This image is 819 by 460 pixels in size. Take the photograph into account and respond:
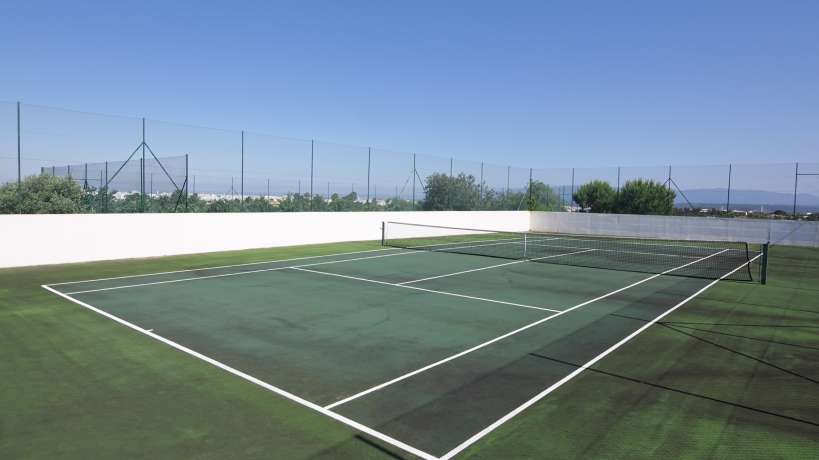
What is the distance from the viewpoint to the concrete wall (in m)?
27.6

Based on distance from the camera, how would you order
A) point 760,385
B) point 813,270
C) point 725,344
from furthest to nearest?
point 813,270 → point 725,344 → point 760,385

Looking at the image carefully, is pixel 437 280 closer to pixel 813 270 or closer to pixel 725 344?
pixel 725 344

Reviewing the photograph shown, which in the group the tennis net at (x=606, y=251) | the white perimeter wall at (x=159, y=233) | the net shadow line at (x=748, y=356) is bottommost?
the net shadow line at (x=748, y=356)

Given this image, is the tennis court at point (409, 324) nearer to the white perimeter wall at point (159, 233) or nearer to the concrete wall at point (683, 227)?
the white perimeter wall at point (159, 233)

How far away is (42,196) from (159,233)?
3798mm

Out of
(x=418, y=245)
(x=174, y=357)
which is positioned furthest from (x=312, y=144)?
(x=174, y=357)

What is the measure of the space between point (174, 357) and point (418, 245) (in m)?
17.4

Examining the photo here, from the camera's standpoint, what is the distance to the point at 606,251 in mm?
22938

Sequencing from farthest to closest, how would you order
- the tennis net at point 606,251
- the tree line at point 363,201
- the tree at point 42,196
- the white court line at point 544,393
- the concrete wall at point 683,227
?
the concrete wall at point 683,227
the tennis net at point 606,251
the tree line at point 363,201
the tree at point 42,196
the white court line at point 544,393

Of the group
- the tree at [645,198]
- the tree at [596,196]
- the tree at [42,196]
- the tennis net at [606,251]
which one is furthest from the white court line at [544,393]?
the tree at [596,196]

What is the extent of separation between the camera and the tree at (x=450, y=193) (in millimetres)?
31766

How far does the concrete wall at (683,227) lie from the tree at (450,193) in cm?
574

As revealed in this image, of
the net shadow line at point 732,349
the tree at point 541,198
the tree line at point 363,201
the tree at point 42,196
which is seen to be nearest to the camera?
the net shadow line at point 732,349

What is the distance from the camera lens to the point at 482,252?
70.9 feet
